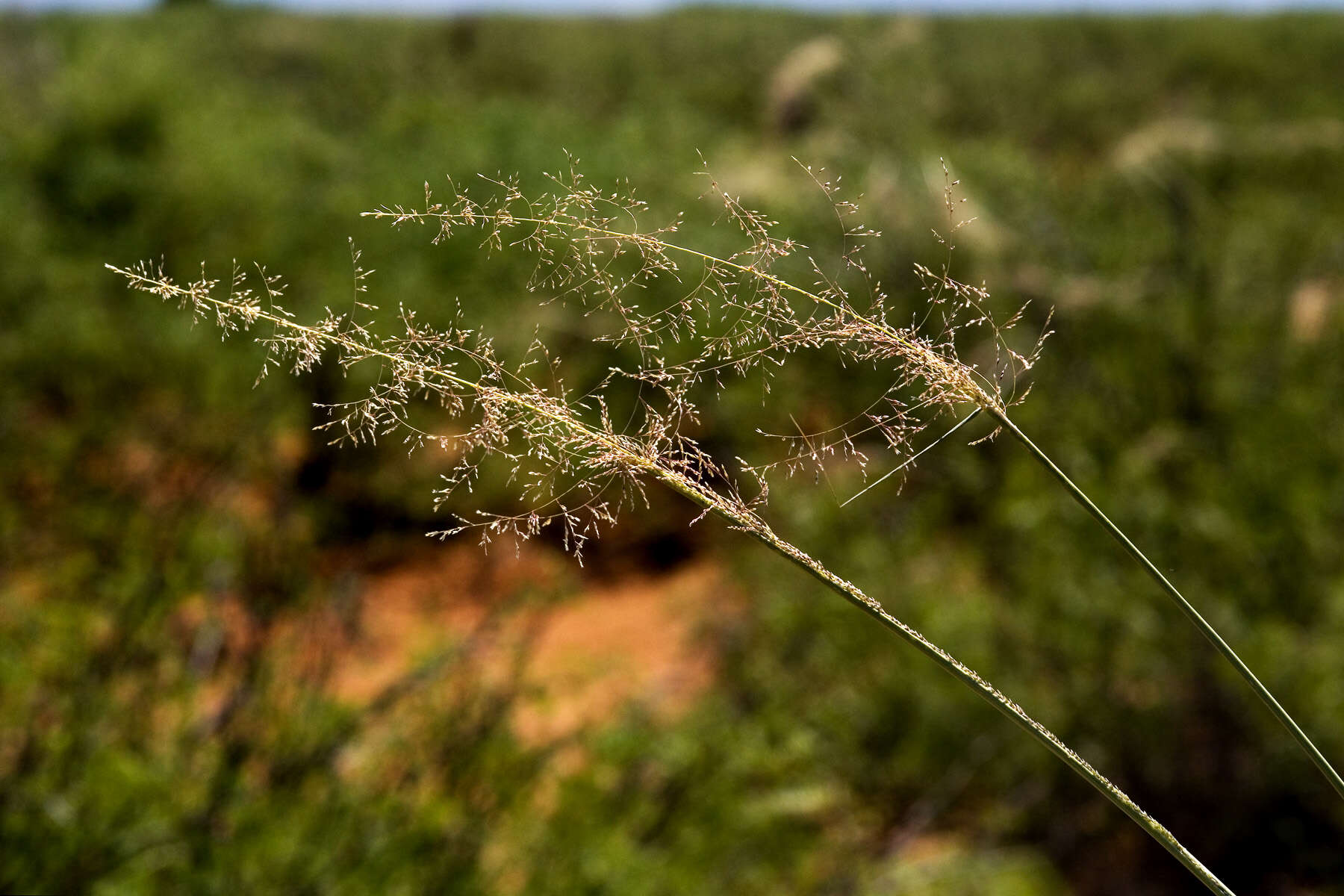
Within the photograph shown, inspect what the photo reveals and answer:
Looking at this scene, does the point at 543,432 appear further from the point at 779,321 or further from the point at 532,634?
the point at 532,634

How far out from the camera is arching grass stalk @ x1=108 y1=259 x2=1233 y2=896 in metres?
0.51

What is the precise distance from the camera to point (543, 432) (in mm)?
562

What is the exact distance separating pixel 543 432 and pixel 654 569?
6034 millimetres

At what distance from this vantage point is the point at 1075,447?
394 cm

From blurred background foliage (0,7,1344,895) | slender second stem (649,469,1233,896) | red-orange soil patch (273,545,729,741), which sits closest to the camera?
slender second stem (649,469,1233,896)

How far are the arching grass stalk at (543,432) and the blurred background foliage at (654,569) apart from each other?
4.01ft

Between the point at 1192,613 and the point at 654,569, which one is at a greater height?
the point at 1192,613

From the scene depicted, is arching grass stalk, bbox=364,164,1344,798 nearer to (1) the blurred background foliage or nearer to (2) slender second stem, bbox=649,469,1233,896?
(2) slender second stem, bbox=649,469,1233,896

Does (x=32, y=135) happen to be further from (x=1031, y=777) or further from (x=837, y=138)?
(x=1031, y=777)

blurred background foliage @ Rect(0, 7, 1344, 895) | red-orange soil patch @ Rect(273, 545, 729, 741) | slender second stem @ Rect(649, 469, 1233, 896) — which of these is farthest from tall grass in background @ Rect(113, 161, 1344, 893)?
red-orange soil patch @ Rect(273, 545, 729, 741)

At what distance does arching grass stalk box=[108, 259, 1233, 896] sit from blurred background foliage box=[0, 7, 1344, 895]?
1.22m

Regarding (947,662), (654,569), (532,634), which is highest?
(947,662)

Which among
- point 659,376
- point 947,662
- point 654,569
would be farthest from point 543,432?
point 654,569

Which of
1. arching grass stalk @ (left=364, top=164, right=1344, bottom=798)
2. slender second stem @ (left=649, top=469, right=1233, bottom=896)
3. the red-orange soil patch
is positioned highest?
arching grass stalk @ (left=364, top=164, right=1344, bottom=798)
